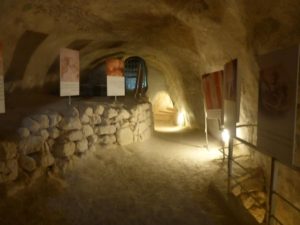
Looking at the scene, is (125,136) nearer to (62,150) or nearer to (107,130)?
(107,130)

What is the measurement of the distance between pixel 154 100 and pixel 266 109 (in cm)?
1007

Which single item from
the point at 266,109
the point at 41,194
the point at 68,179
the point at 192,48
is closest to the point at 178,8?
the point at 192,48

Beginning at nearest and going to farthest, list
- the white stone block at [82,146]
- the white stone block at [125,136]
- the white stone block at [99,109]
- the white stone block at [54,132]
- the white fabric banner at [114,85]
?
1. the white stone block at [54,132]
2. the white stone block at [82,146]
3. the white stone block at [99,109]
4. the white stone block at [125,136]
5. the white fabric banner at [114,85]

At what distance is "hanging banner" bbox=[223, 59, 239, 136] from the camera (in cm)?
305

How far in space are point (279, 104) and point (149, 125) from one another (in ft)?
17.0

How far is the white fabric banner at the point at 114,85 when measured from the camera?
5608mm

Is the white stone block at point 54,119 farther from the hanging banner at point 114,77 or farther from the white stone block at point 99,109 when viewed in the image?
the hanging banner at point 114,77

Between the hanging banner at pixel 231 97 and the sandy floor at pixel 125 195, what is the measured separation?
1091 mm

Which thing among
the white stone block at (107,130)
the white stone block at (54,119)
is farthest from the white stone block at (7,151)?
the white stone block at (107,130)

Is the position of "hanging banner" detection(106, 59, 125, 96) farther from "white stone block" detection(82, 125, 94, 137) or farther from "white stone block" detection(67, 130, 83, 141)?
"white stone block" detection(67, 130, 83, 141)

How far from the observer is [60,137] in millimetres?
4125

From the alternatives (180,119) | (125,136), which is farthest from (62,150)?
(180,119)

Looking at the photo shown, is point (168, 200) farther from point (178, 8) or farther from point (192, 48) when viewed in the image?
point (192, 48)

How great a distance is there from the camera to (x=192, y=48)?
659 centimetres
